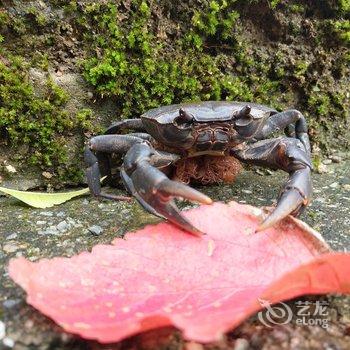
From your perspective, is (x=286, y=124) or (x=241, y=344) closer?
(x=241, y=344)

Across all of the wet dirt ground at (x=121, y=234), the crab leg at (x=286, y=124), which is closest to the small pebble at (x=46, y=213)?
the wet dirt ground at (x=121, y=234)

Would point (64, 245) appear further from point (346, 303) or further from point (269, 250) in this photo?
point (346, 303)

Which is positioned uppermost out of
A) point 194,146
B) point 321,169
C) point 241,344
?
point 241,344

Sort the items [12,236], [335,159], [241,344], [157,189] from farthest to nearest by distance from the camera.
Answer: [335,159] < [12,236] < [157,189] < [241,344]

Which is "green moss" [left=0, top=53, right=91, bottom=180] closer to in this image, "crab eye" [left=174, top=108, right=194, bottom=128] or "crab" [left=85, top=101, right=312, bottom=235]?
"crab" [left=85, top=101, right=312, bottom=235]

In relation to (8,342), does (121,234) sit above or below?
below

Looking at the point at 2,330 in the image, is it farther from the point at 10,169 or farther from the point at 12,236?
the point at 10,169

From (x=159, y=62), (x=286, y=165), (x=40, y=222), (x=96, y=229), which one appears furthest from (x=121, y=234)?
(x=159, y=62)

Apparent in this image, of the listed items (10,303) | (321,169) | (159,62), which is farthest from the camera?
(321,169)
